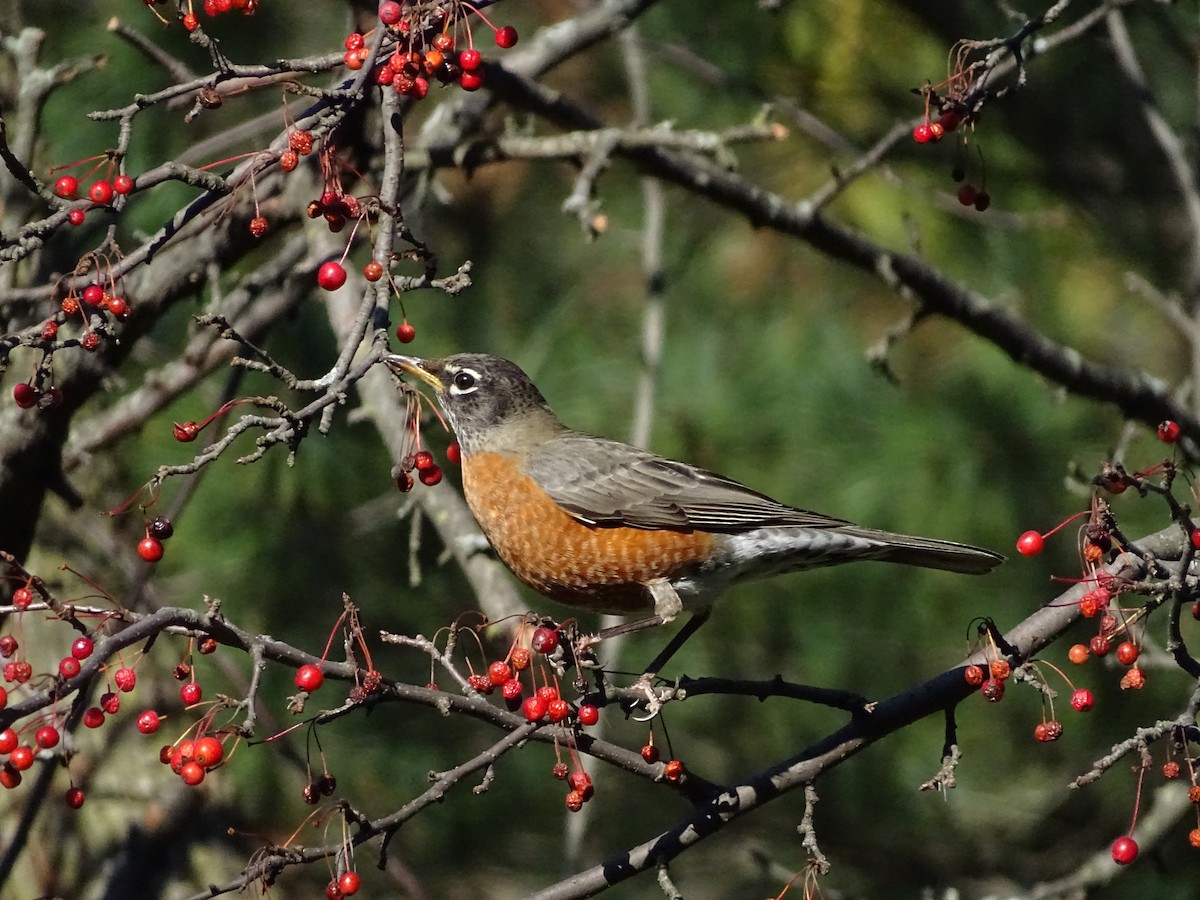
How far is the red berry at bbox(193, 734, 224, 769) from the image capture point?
189 centimetres

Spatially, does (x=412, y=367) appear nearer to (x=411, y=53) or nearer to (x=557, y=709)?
(x=411, y=53)

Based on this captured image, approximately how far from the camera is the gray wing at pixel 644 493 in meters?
3.46

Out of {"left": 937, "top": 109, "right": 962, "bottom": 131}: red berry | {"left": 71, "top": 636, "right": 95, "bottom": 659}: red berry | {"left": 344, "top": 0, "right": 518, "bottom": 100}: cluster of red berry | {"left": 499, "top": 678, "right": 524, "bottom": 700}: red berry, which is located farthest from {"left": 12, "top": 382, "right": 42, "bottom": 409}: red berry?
{"left": 937, "top": 109, "right": 962, "bottom": 131}: red berry

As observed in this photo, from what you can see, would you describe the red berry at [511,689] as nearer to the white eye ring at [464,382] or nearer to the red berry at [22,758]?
the red berry at [22,758]

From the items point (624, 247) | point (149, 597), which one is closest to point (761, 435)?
point (624, 247)

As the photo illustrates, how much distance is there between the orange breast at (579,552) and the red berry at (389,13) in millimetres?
1674

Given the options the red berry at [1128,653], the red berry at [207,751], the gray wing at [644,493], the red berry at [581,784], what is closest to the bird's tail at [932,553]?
the gray wing at [644,493]

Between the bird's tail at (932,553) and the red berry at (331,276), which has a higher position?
the red berry at (331,276)

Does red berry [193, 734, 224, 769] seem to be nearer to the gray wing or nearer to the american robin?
the american robin

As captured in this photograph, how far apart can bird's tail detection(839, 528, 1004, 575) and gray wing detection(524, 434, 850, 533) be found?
0.51 ft

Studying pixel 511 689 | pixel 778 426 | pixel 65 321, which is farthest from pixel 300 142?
pixel 778 426

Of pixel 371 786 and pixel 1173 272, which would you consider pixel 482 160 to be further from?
pixel 1173 272

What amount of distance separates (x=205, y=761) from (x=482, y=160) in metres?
2.25

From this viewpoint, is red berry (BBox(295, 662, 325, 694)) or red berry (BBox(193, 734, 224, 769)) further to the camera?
red berry (BBox(193, 734, 224, 769))
